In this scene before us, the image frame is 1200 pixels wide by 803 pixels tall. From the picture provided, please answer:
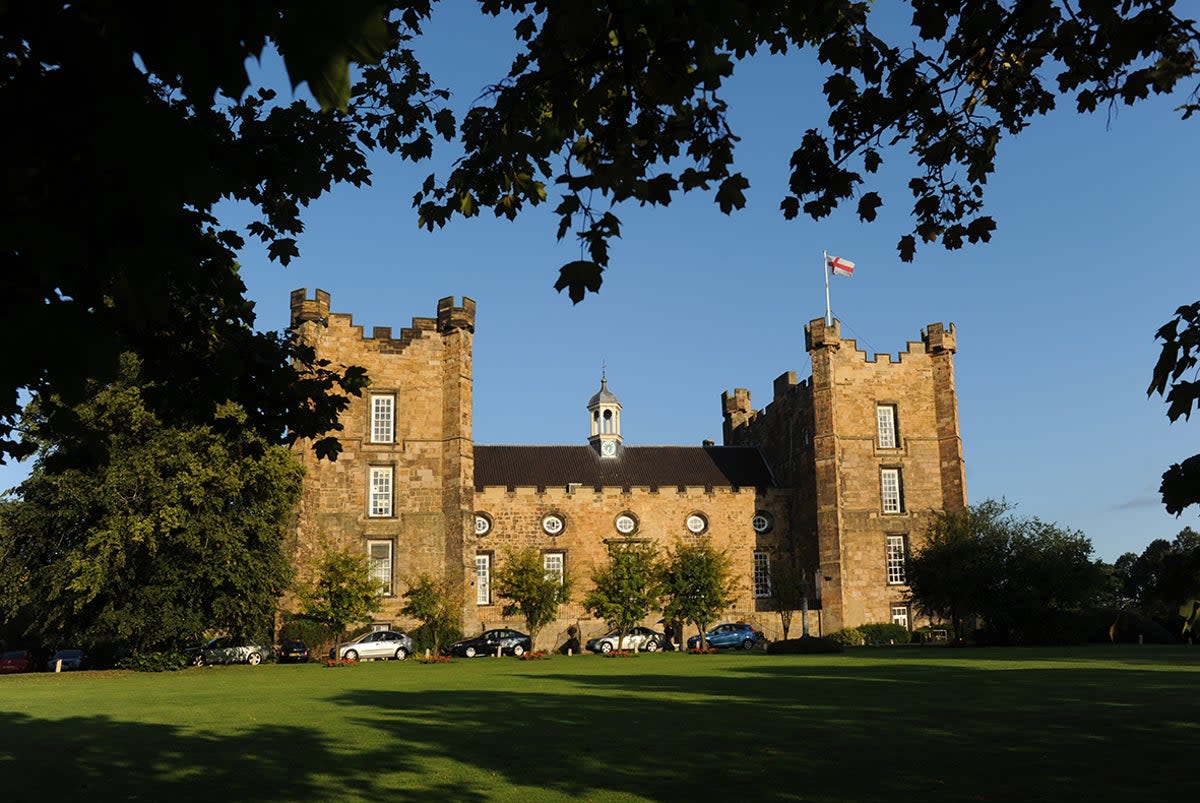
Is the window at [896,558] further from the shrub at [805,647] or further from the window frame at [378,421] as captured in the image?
the window frame at [378,421]

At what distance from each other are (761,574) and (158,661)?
33121mm

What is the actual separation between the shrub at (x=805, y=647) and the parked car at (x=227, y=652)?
2155cm

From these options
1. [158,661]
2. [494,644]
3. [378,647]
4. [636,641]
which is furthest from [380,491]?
[158,661]

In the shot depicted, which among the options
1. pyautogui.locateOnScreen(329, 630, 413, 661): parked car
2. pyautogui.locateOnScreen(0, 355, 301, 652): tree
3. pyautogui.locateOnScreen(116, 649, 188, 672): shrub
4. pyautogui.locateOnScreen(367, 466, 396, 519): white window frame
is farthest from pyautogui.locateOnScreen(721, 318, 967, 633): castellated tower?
pyautogui.locateOnScreen(116, 649, 188, 672): shrub

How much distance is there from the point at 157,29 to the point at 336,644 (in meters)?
43.6

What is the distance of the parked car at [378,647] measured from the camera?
4141 centimetres

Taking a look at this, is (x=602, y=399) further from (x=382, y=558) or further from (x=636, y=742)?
(x=636, y=742)

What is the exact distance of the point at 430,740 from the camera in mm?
11516

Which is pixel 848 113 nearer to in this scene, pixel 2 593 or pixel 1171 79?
pixel 1171 79

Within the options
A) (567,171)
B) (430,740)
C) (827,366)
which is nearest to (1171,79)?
(567,171)

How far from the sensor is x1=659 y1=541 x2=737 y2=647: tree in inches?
1882

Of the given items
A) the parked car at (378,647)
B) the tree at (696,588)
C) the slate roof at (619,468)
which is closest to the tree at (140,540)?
the parked car at (378,647)

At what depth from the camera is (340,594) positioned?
41.9 metres

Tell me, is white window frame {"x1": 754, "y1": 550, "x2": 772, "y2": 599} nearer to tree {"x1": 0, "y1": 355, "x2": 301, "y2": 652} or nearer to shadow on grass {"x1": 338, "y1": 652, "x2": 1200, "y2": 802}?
tree {"x1": 0, "y1": 355, "x2": 301, "y2": 652}
